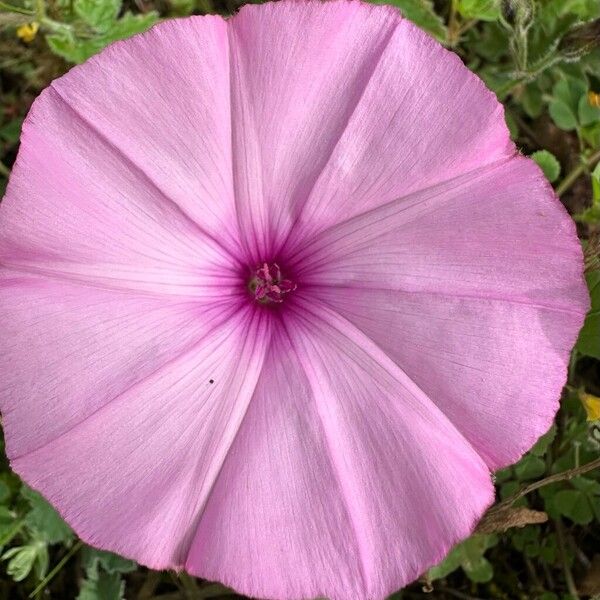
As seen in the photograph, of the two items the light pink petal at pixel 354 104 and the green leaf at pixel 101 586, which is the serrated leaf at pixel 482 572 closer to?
the green leaf at pixel 101 586

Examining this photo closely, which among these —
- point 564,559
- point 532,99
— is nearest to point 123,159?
point 532,99

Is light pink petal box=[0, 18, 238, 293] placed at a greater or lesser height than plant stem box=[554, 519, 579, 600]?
greater

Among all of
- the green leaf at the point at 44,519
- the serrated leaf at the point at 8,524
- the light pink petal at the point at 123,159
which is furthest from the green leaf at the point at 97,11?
the serrated leaf at the point at 8,524

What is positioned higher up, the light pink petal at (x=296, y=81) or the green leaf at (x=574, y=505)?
the light pink petal at (x=296, y=81)

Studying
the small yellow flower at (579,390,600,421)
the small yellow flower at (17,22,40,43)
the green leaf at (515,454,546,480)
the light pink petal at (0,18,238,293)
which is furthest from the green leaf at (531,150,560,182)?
the small yellow flower at (17,22,40,43)

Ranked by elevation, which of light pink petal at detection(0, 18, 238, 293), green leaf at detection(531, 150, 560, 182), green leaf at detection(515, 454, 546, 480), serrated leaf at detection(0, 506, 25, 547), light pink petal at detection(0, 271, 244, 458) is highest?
green leaf at detection(531, 150, 560, 182)

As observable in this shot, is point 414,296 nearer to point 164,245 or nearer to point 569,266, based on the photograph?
point 569,266

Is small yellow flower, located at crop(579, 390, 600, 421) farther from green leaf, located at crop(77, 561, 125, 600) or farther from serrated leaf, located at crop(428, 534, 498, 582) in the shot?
green leaf, located at crop(77, 561, 125, 600)
